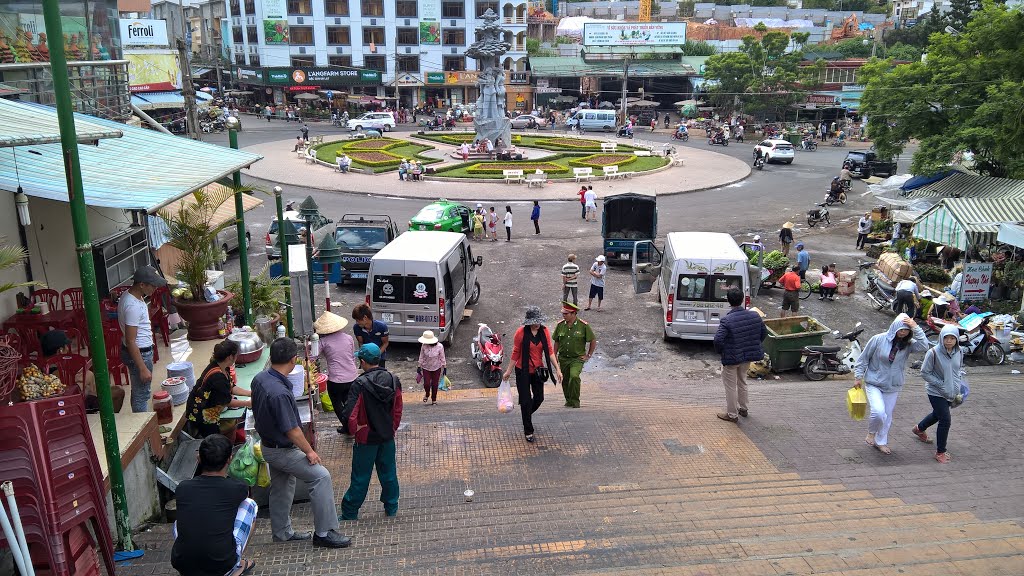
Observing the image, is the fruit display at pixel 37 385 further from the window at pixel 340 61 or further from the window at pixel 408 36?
the window at pixel 408 36

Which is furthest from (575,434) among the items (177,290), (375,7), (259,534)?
(375,7)

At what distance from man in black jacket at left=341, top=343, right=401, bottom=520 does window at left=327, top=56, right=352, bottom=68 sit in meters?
71.8

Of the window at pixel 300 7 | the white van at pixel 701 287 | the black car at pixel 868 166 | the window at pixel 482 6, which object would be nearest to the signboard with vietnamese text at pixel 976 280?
the white van at pixel 701 287

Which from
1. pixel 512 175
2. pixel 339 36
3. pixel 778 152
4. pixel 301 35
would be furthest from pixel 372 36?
pixel 778 152

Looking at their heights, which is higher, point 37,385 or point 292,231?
point 37,385

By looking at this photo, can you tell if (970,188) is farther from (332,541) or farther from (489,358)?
(332,541)

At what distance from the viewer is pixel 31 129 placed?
6355 mm

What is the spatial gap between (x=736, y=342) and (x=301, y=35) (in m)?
71.2

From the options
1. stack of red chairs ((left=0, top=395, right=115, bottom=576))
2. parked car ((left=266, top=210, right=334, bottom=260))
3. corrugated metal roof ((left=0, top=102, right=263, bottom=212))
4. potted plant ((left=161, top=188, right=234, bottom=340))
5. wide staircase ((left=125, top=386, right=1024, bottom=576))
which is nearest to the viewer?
stack of red chairs ((left=0, top=395, right=115, bottom=576))

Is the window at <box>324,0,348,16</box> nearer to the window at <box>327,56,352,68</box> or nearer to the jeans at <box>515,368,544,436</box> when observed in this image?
the window at <box>327,56,352,68</box>

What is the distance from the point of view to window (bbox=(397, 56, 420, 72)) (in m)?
74.1

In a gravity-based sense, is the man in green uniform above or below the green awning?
below

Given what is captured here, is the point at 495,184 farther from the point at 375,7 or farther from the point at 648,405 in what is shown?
the point at 375,7

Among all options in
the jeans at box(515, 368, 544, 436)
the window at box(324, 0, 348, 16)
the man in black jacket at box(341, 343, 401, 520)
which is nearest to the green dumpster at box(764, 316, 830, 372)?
the jeans at box(515, 368, 544, 436)
